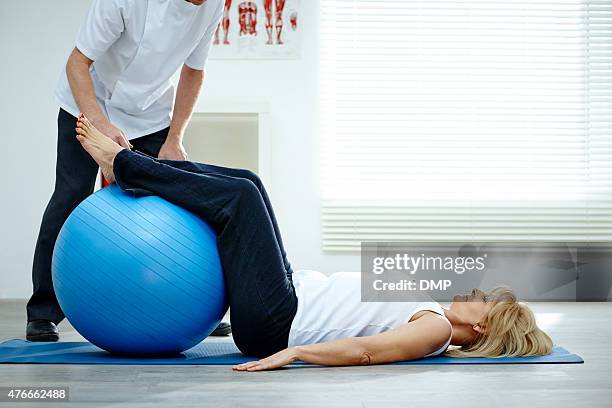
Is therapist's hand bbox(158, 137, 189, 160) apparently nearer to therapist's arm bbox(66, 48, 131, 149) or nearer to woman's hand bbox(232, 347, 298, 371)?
therapist's arm bbox(66, 48, 131, 149)

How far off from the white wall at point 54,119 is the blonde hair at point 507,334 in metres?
2.58

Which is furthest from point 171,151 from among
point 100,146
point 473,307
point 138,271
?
point 473,307

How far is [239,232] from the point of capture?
87.7 inches

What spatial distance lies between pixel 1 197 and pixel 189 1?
108 inches

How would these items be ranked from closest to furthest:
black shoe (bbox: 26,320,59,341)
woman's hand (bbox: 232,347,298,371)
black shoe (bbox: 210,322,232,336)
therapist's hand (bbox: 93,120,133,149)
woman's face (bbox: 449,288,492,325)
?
woman's hand (bbox: 232,347,298,371), woman's face (bbox: 449,288,492,325), therapist's hand (bbox: 93,120,133,149), black shoe (bbox: 26,320,59,341), black shoe (bbox: 210,322,232,336)

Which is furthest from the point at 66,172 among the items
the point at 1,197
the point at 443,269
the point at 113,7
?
the point at 443,269

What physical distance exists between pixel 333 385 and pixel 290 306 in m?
0.35

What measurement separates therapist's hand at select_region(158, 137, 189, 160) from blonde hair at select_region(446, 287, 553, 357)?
1160 mm

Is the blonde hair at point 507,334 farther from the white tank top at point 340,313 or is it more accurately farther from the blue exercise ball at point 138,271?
the blue exercise ball at point 138,271

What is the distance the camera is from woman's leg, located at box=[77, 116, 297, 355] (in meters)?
2.22

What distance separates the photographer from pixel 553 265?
4.98 m

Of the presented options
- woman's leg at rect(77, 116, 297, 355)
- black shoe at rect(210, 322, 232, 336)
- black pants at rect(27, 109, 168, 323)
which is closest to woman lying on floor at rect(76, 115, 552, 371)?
woman's leg at rect(77, 116, 297, 355)

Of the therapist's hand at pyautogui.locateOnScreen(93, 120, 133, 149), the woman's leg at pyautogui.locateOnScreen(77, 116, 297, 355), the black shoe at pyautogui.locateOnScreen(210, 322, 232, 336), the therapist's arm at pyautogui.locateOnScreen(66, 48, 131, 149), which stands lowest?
the black shoe at pyautogui.locateOnScreen(210, 322, 232, 336)

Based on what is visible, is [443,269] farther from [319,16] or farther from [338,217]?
[319,16]
